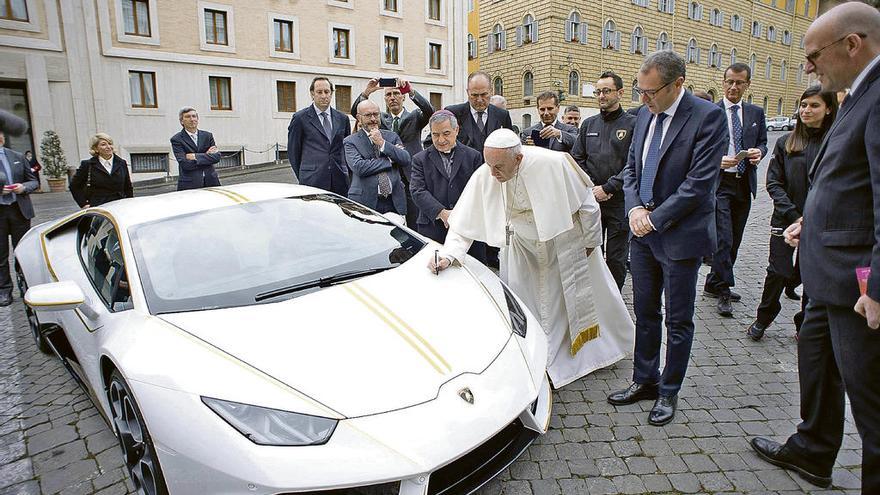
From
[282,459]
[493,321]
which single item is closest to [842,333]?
[493,321]

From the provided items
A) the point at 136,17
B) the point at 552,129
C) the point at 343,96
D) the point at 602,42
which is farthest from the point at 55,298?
the point at 602,42

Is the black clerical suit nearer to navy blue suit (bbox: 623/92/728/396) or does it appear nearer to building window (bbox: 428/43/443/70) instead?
navy blue suit (bbox: 623/92/728/396)

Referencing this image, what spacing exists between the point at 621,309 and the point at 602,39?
136 ft

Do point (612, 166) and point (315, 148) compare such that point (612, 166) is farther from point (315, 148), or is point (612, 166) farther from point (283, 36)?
point (283, 36)

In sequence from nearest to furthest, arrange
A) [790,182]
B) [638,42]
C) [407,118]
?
[790,182] → [407,118] → [638,42]

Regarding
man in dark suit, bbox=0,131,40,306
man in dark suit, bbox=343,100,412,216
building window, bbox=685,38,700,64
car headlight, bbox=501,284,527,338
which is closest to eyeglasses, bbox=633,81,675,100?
car headlight, bbox=501,284,527,338

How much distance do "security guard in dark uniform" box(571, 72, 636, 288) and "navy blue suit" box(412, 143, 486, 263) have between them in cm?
110

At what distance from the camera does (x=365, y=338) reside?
2.24 meters

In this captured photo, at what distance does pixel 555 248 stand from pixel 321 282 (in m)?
1.62

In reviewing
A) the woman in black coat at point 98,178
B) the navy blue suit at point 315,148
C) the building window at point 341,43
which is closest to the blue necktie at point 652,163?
the navy blue suit at point 315,148

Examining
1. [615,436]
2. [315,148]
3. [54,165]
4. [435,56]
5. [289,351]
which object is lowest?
[615,436]

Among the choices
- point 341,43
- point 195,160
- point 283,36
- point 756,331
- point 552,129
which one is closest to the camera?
point 756,331

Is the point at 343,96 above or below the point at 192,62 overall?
below

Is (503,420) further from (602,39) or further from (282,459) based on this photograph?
(602,39)
